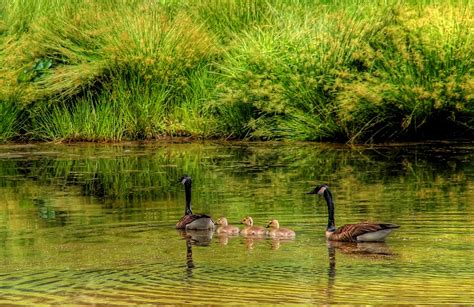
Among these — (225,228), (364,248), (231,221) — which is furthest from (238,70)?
(364,248)

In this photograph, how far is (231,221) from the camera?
15.2 meters

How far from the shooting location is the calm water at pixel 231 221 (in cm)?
1064

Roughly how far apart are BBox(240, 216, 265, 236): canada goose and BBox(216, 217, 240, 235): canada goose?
0.25 feet

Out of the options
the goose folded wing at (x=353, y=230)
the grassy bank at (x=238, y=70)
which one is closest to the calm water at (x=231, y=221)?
the goose folded wing at (x=353, y=230)

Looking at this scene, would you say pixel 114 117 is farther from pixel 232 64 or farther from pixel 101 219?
pixel 101 219

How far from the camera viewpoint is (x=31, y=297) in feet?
34.4

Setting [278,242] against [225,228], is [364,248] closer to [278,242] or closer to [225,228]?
[278,242]

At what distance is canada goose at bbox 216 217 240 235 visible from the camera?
13987mm

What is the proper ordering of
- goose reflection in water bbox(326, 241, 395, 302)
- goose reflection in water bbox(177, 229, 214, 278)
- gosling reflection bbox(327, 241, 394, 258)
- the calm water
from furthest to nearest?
goose reflection in water bbox(177, 229, 214, 278)
gosling reflection bbox(327, 241, 394, 258)
goose reflection in water bbox(326, 241, 395, 302)
the calm water

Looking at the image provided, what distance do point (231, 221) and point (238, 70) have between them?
9340 millimetres

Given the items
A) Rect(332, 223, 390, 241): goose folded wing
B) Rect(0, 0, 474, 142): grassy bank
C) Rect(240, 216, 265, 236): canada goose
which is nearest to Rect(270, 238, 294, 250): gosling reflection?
Rect(240, 216, 265, 236): canada goose

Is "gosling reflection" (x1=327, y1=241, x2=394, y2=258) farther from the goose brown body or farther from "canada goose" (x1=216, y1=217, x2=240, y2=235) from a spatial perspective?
"canada goose" (x1=216, y1=217, x2=240, y2=235)

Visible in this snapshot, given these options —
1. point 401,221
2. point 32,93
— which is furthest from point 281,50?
point 401,221

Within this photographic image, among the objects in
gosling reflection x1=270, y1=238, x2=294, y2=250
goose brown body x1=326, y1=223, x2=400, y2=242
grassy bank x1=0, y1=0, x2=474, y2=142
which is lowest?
gosling reflection x1=270, y1=238, x2=294, y2=250
